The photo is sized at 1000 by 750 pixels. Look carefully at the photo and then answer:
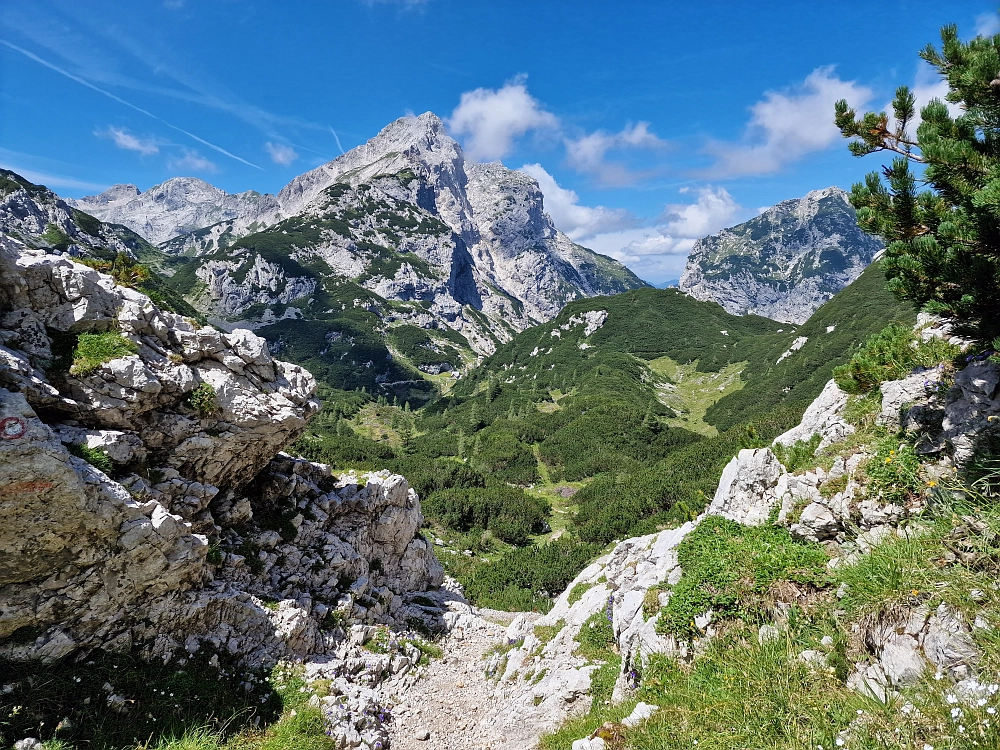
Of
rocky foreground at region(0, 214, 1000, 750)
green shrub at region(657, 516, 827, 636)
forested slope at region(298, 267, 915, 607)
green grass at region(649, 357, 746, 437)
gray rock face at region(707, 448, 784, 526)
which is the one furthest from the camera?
green grass at region(649, 357, 746, 437)

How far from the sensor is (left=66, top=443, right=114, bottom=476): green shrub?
12.5 meters

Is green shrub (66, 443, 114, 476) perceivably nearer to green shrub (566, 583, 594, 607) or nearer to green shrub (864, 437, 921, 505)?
green shrub (566, 583, 594, 607)

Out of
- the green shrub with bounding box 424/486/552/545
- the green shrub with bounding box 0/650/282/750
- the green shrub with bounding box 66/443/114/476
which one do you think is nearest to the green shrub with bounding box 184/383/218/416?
the green shrub with bounding box 66/443/114/476

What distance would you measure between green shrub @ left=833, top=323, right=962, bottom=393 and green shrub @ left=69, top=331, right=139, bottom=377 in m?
20.9

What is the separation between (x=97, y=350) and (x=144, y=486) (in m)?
4.31

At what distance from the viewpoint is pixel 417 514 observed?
27.5 m

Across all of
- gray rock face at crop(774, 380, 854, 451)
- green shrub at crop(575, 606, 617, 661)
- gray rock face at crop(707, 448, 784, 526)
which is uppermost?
gray rock face at crop(774, 380, 854, 451)

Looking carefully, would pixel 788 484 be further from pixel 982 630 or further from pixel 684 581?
pixel 982 630

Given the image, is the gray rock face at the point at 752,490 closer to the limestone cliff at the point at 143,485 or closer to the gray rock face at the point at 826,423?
the gray rock face at the point at 826,423

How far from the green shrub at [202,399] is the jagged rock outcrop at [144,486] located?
4 cm

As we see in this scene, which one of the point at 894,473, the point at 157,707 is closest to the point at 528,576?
the point at 157,707

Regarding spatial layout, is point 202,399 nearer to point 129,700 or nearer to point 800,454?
point 129,700

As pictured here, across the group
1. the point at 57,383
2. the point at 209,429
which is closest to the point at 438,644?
the point at 209,429

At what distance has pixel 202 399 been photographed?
15.8m
